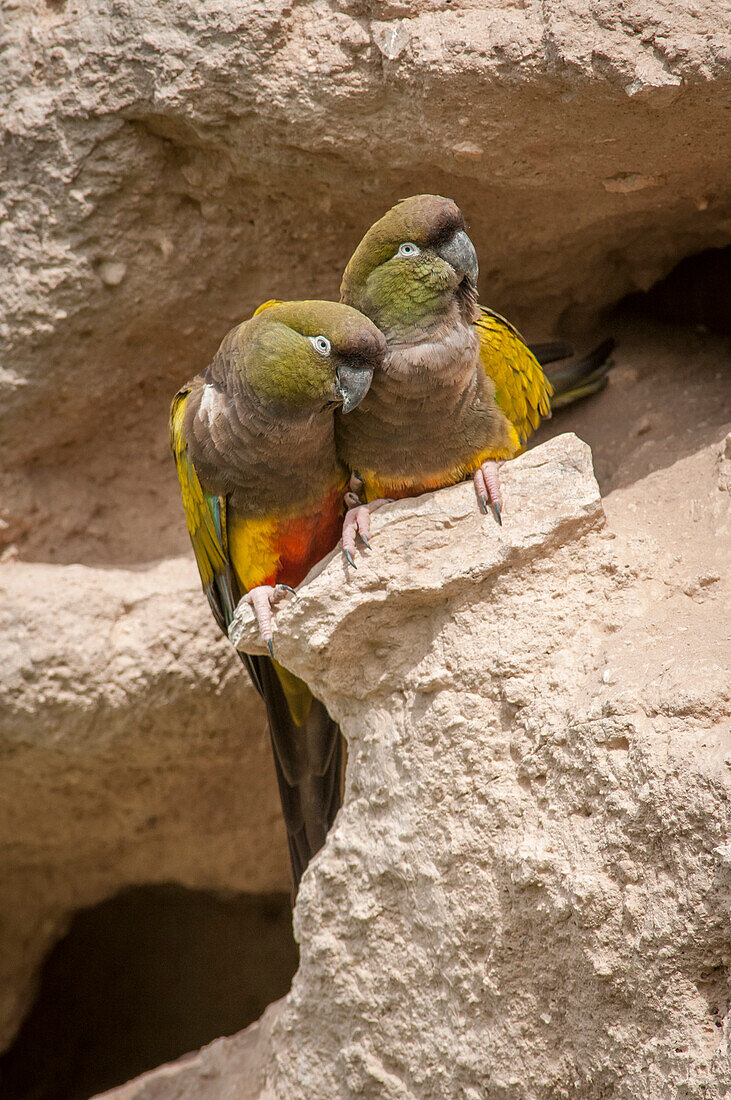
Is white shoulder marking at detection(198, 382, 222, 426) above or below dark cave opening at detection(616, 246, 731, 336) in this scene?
above

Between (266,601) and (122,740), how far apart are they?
1.18 meters

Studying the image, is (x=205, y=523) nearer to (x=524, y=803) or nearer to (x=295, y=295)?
(x=295, y=295)

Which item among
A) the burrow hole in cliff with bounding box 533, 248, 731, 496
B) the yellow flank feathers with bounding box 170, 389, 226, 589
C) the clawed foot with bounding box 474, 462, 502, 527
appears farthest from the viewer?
the burrow hole in cliff with bounding box 533, 248, 731, 496

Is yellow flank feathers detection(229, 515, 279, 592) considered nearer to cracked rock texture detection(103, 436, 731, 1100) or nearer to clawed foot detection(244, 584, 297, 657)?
clawed foot detection(244, 584, 297, 657)

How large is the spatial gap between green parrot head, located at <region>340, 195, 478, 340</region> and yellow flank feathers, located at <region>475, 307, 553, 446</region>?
0.22 metres

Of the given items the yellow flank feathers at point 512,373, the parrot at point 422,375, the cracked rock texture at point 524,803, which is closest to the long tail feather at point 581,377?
the yellow flank feathers at point 512,373

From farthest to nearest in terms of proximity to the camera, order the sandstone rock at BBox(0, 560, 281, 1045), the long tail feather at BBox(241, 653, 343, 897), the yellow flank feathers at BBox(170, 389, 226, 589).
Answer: the sandstone rock at BBox(0, 560, 281, 1045), the long tail feather at BBox(241, 653, 343, 897), the yellow flank feathers at BBox(170, 389, 226, 589)

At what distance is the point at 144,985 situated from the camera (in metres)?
4.57

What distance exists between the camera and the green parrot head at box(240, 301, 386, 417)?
232cm

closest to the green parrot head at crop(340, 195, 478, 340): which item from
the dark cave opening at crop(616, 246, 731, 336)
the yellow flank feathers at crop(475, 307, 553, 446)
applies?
the yellow flank feathers at crop(475, 307, 553, 446)

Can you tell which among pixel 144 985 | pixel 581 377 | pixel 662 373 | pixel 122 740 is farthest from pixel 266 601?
pixel 144 985

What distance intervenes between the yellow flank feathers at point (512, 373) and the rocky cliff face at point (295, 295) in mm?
354

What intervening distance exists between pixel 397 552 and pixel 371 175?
134cm

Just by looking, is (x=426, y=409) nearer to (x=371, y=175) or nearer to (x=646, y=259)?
(x=371, y=175)
